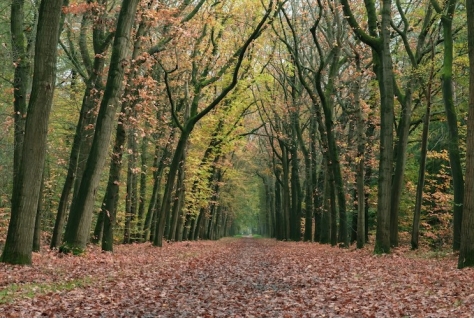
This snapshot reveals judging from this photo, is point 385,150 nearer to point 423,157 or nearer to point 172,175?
point 423,157

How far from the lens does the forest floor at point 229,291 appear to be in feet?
25.5

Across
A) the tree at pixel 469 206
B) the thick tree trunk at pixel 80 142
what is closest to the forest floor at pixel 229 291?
the tree at pixel 469 206

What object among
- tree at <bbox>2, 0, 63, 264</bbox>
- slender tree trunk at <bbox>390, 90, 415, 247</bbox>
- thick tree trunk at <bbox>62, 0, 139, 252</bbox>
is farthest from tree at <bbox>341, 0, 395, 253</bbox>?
tree at <bbox>2, 0, 63, 264</bbox>

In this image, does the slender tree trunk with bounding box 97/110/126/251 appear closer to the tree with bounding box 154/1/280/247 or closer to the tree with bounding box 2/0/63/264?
the tree with bounding box 154/1/280/247

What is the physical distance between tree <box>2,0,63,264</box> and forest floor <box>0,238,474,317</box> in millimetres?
698

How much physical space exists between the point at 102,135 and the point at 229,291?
7295 millimetres

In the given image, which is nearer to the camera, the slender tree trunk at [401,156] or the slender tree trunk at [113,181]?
the slender tree trunk at [113,181]

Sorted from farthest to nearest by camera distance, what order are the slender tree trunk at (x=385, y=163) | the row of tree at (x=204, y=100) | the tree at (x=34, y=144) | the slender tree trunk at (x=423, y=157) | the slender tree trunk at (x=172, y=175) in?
the slender tree trunk at (x=172, y=175), the slender tree trunk at (x=423, y=157), the slender tree trunk at (x=385, y=163), the row of tree at (x=204, y=100), the tree at (x=34, y=144)

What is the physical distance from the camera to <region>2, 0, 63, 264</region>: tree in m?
11.3

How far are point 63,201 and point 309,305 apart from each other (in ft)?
41.4

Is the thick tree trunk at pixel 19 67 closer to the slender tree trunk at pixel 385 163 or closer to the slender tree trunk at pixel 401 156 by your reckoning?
the slender tree trunk at pixel 385 163

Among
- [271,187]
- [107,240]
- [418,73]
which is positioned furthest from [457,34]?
[271,187]

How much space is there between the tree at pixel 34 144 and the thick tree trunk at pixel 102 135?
355 centimetres

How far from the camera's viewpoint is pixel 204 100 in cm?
3444
